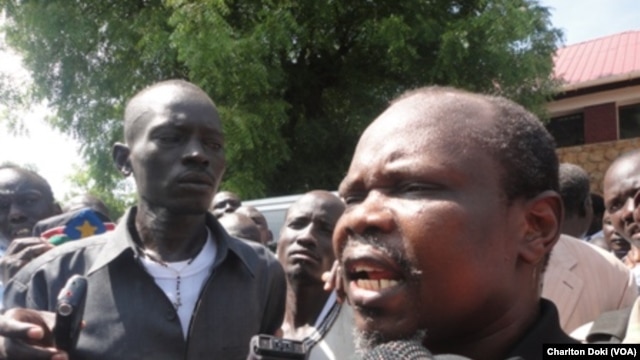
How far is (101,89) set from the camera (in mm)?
12641

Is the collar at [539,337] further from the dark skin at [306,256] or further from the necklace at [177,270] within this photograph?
the dark skin at [306,256]

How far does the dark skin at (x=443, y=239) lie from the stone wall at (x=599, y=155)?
1457cm

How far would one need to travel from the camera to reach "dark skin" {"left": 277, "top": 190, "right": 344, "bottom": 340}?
3.80 m

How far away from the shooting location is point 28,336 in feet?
6.66

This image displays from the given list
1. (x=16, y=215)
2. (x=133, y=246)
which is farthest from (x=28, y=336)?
(x=16, y=215)

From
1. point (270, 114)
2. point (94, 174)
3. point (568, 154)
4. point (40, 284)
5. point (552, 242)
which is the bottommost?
point (568, 154)

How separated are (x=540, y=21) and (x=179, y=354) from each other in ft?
34.9

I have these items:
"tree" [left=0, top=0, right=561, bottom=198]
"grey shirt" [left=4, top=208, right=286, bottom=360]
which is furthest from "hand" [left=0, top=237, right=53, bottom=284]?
"tree" [left=0, top=0, right=561, bottom=198]

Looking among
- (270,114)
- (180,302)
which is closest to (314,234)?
(180,302)

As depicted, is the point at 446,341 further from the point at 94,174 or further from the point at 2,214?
the point at 94,174

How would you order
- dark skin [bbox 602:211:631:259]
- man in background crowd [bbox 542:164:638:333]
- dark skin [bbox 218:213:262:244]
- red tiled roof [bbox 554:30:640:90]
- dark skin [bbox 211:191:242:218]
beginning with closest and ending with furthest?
man in background crowd [bbox 542:164:638:333], dark skin [bbox 218:213:262:244], dark skin [bbox 602:211:631:259], dark skin [bbox 211:191:242:218], red tiled roof [bbox 554:30:640:90]

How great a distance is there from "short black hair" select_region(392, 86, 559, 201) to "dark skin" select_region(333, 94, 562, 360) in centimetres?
2

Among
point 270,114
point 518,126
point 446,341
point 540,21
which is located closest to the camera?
point 446,341

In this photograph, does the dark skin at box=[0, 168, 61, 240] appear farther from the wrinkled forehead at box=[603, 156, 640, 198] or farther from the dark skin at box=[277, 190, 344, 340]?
the wrinkled forehead at box=[603, 156, 640, 198]
